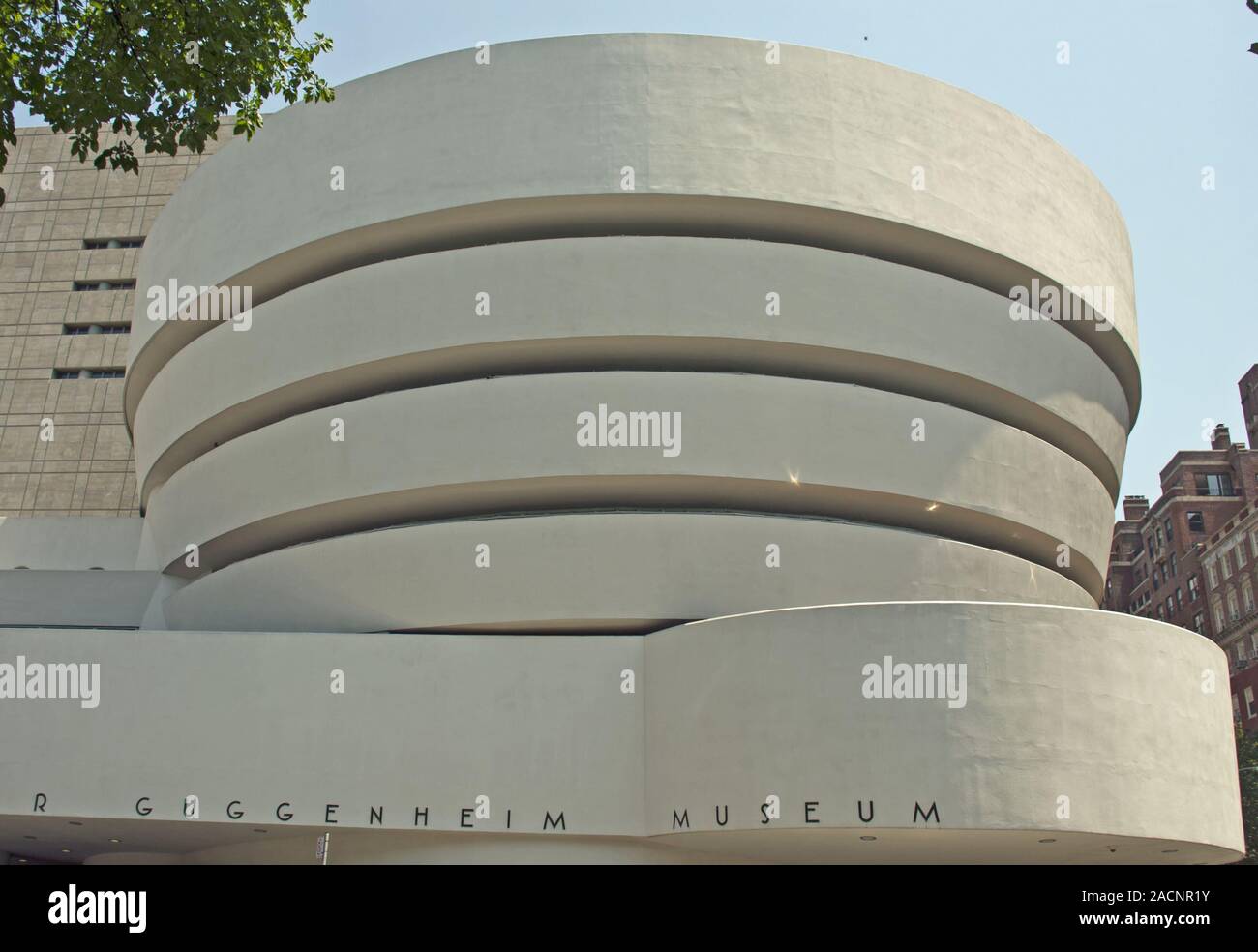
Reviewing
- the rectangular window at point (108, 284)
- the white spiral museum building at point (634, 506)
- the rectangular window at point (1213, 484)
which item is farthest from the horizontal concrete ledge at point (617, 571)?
the rectangular window at point (1213, 484)

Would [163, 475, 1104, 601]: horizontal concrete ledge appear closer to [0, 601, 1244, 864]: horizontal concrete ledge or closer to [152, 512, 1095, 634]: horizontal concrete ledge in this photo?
[152, 512, 1095, 634]: horizontal concrete ledge

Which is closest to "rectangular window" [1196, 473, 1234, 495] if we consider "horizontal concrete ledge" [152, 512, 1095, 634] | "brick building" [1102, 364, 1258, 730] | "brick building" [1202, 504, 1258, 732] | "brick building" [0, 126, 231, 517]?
"brick building" [1102, 364, 1258, 730]

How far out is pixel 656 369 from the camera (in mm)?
19984

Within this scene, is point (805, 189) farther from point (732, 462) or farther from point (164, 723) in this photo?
point (164, 723)

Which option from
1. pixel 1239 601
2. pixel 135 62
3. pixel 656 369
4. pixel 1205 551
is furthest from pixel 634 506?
pixel 1205 551

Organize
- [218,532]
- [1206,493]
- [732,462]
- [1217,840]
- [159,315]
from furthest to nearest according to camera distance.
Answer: [1206,493], [159,315], [218,532], [732,462], [1217,840]

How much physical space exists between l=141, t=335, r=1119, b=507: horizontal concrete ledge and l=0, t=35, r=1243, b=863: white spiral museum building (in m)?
0.09

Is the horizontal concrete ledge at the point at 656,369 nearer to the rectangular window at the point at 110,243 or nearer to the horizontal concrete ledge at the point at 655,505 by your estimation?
the horizontal concrete ledge at the point at 655,505

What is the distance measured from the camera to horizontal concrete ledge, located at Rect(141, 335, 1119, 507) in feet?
64.1

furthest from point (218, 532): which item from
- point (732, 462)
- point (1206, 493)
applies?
point (1206, 493)

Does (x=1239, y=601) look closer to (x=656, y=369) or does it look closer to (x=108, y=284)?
(x=656, y=369)

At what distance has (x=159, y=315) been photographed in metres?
23.2

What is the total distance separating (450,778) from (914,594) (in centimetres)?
782

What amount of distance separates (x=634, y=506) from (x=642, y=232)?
16.1 ft
